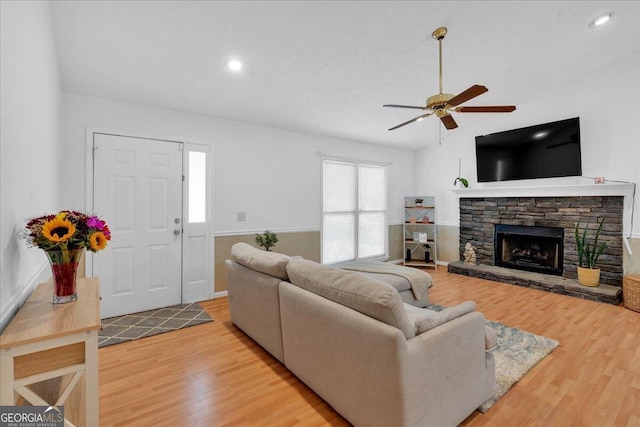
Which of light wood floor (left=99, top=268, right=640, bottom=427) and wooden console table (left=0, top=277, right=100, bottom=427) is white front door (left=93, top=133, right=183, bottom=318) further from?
wooden console table (left=0, top=277, right=100, bottom=427)

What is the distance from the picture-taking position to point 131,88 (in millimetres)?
3254

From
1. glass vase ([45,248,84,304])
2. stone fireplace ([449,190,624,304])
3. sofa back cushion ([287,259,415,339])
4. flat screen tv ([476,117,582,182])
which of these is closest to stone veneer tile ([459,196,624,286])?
stone fireplace ([449,190,624,304])

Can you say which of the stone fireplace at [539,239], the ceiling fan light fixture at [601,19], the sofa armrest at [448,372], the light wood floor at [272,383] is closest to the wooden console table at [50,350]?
the light wood floor at [272,383]

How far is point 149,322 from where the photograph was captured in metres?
3.28

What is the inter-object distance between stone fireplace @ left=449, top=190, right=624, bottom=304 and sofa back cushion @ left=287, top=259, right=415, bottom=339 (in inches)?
157

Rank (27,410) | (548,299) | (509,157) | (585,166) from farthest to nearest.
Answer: (509,157) < (585,166) < (548,299) < (27,410)

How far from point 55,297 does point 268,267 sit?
133 cm

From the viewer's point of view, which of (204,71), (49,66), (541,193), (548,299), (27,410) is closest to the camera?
(27,410)

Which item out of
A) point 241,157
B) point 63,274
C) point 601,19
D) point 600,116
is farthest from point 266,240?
point 600,116

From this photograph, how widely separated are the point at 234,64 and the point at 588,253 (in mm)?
5152

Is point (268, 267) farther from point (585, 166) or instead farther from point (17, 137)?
point (585, 166)

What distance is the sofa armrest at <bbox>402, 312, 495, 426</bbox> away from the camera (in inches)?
57.1

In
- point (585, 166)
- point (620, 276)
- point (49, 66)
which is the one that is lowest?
point (620, 276)

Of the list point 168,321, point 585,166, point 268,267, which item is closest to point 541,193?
point 585,166
